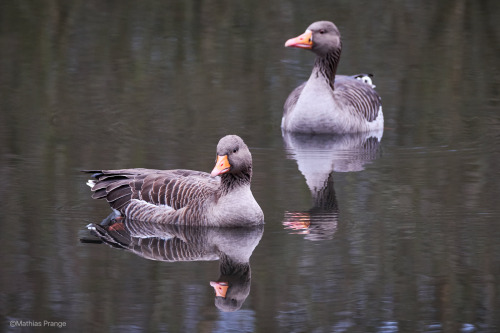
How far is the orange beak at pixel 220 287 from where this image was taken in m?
8.39

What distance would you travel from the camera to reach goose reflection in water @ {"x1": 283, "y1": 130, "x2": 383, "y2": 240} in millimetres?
10219

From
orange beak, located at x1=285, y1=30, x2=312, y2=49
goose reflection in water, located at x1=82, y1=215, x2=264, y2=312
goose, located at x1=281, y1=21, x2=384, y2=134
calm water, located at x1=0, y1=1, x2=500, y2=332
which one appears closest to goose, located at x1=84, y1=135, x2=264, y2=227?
goose reflection in water, located at x1=82, y1=215, x2=264, y2=312

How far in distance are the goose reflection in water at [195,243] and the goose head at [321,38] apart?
5.40 meters

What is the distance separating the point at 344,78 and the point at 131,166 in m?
4.88

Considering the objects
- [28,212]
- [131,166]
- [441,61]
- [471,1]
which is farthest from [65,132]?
[471,1]

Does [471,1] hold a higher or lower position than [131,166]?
higher

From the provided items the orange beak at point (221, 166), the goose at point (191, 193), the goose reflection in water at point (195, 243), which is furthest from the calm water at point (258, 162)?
the orange beak at point (221, 166)

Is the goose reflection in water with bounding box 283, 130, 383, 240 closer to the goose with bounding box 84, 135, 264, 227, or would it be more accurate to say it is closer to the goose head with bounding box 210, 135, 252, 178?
the goose with bounding box 84, 135, 264, 227

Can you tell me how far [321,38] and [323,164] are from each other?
2.98 m

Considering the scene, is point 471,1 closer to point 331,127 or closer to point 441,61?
point 441,61

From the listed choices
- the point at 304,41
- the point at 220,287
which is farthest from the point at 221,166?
the point at 304,41

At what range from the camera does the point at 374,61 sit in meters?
17.7

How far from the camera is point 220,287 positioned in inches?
336

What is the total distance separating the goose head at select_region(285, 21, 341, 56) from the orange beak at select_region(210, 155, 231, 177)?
5.29 meters
